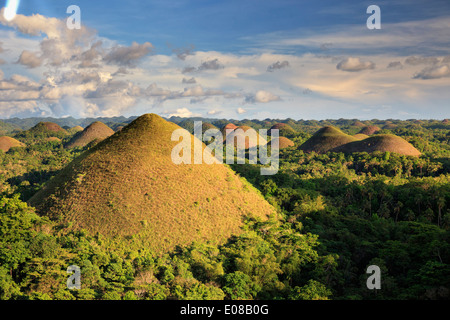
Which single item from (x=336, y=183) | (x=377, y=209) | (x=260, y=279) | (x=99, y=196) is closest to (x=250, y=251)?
(x=260, y=279)

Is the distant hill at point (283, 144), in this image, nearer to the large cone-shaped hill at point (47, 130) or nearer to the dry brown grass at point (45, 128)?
the large cone-shaped hill at point (47, 130)

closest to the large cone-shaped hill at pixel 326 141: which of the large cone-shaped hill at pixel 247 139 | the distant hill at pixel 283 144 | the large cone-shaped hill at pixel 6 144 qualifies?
the distant hill at pixel 283 144

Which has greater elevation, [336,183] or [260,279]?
[336,183]

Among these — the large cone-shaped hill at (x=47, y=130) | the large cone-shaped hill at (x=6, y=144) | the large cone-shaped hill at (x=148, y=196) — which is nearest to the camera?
the large cone-shaped hill at (x=148, y=196)

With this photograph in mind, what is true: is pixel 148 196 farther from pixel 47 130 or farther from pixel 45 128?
pixel 45 128

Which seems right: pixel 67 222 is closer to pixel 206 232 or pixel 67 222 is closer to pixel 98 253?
pixel 98 253

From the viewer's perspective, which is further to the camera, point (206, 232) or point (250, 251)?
point (206, 232)
